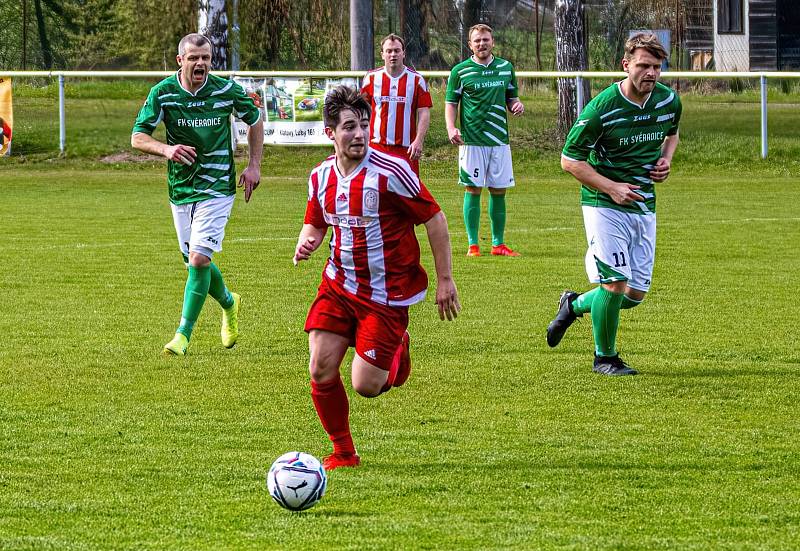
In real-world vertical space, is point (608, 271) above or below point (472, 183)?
below

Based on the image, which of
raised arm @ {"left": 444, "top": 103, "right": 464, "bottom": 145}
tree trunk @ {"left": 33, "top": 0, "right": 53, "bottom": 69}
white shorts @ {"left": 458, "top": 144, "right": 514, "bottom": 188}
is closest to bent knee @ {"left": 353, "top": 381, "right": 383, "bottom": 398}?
raised arm @ {"left": 444, "top": 103, "right": 464, "bottom": 145}

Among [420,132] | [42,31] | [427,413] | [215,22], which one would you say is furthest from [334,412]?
[42,31]

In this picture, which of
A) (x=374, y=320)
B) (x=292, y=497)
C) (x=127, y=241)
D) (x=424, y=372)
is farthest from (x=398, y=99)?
(x=292, y=497)

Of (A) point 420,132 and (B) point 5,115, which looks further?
(B) point 5,115

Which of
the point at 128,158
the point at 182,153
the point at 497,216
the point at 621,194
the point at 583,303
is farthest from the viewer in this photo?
the point at 128,158

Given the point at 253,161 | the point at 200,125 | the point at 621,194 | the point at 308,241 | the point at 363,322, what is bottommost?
the point at 363,322

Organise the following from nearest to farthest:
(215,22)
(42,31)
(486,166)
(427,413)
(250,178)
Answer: (427,413) < (250,178) < (486,166) < (215,22) < (42,31)

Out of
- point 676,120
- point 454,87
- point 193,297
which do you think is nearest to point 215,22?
point 454,87

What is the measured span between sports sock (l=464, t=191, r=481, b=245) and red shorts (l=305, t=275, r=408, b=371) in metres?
7.39

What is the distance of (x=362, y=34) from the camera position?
24.3 metres

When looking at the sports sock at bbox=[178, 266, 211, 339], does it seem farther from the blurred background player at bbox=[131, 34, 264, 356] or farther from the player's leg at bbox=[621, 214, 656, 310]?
the player's leg at bbox=[621, 214, 656, 310]

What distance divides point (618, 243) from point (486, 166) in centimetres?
A: 591

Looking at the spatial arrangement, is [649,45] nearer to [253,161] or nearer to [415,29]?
[253,161]

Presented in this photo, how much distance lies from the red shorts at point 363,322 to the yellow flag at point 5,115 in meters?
18.3
